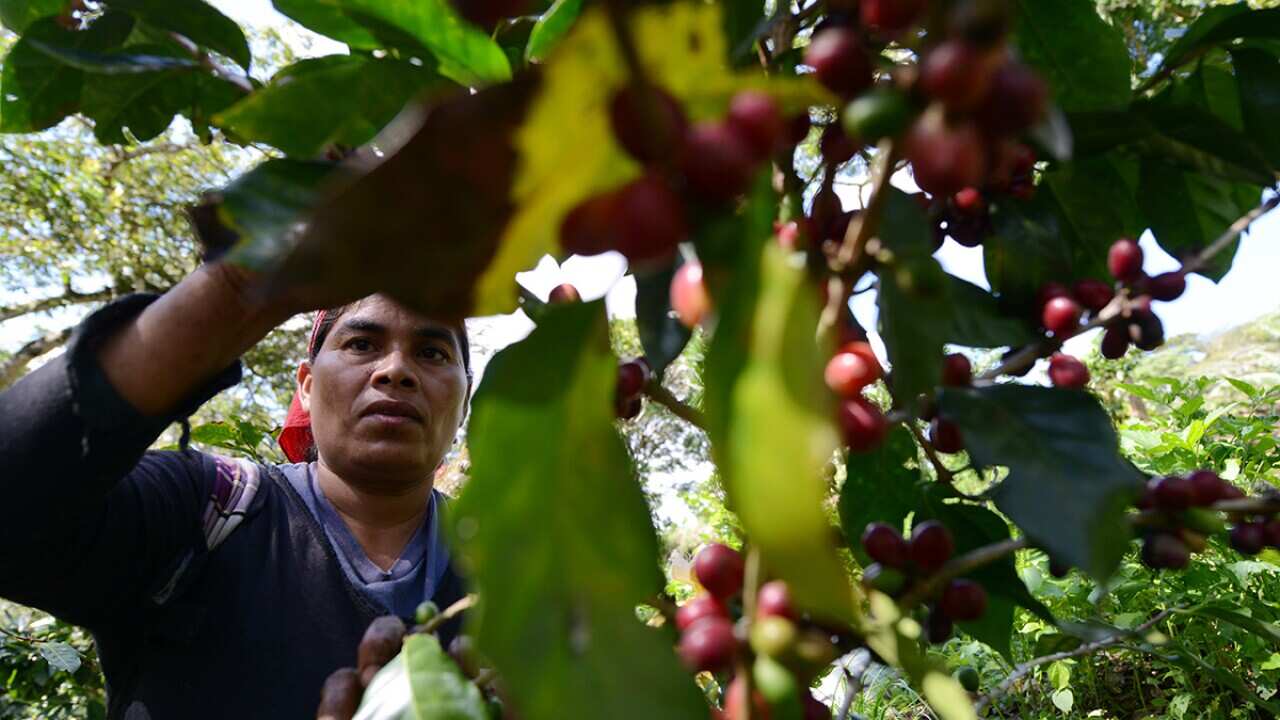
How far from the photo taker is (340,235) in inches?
11.5

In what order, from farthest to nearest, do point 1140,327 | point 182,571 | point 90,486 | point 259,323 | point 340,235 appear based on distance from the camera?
1. point 182,571
2. point 90,486
3. point 259,323
4. point 1140,327
5. point 340,235

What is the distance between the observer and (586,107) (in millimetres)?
301

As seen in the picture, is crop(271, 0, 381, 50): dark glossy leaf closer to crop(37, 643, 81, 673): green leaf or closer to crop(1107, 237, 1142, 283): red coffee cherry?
crop(1107, 237, 1142, 283): red coffee cherry

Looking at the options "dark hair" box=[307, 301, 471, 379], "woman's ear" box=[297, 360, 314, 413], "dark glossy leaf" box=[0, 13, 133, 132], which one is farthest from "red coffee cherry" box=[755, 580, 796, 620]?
"woman's ear" box=[297, 360, 314, 413]

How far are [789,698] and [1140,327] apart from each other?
0.40 m

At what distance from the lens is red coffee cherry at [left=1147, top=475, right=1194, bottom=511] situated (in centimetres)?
54

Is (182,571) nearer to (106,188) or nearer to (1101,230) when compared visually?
(1101,230)

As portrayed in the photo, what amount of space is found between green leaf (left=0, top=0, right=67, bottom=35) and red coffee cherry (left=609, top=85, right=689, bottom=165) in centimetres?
76

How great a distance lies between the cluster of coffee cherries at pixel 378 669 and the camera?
1.99 ft

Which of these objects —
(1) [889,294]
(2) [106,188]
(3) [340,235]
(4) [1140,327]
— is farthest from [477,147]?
(2) [106,188]

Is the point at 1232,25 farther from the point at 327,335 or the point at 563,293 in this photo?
the point at 327,335

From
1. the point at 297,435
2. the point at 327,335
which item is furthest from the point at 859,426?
the point at 297,435

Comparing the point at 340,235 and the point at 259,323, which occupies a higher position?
the point at 340,235

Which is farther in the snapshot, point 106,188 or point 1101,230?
point 106,188
